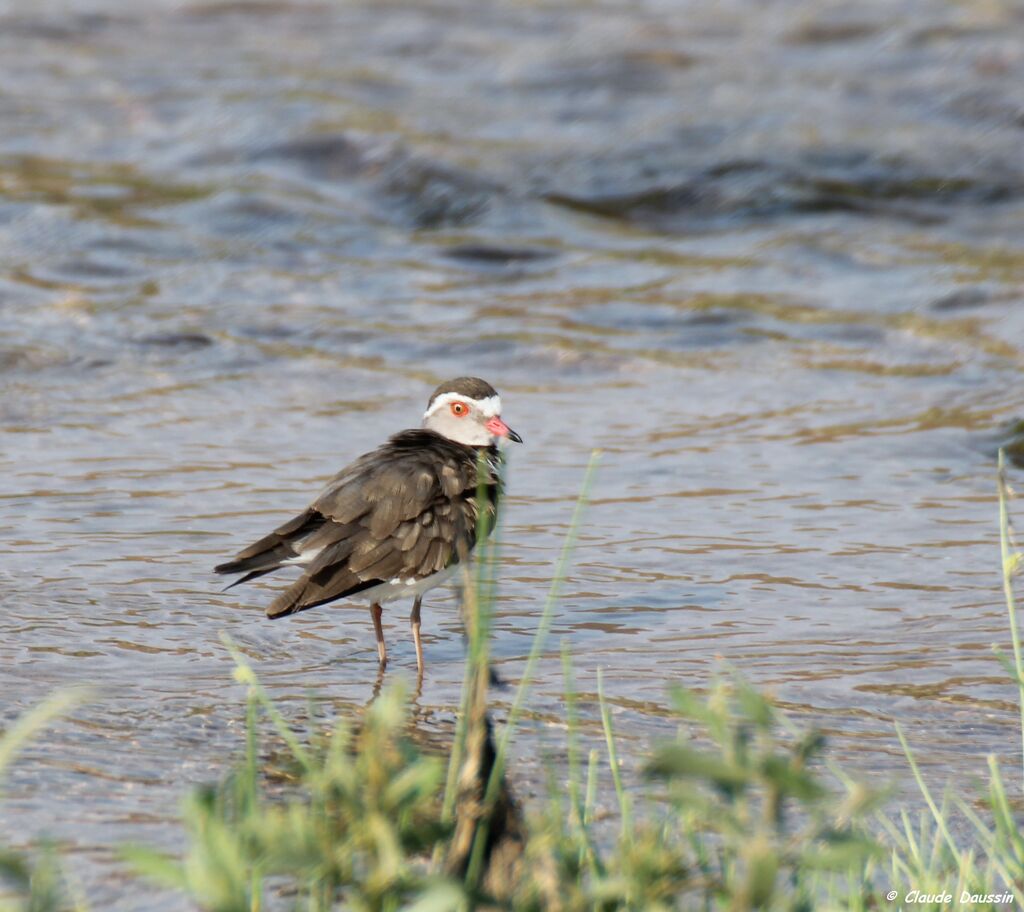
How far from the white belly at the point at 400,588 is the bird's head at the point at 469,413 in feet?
3.85

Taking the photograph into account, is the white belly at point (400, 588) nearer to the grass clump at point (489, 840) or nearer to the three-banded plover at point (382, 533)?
the three-banded plover at point (382, 533)

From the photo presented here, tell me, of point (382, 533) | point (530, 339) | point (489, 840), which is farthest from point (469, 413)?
point (489, 840)

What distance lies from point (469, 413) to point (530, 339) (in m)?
4.18

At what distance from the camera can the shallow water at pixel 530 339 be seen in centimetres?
641

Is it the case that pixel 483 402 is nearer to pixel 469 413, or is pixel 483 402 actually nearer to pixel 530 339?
pixel 469 413

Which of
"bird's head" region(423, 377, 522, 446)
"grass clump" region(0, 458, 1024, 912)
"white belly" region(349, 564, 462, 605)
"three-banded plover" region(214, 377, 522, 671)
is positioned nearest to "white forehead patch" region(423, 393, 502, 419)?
"bird's head" region(423, 377, 522, 446)

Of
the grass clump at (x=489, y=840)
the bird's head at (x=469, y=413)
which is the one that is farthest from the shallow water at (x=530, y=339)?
the grass clump at (x=489, y=840)

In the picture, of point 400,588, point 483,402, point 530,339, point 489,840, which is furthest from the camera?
point 530,339

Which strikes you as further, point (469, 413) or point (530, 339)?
point (530, 339)

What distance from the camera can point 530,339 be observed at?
473 inches

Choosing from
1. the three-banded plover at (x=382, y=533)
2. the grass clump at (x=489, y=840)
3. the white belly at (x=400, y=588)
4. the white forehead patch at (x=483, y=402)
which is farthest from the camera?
the white forehead patch at (x=483, y=402)

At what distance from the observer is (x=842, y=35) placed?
2019 cm

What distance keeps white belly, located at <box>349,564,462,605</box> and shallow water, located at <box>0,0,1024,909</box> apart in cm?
28

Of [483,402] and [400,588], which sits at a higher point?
[483,402]
